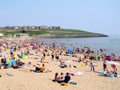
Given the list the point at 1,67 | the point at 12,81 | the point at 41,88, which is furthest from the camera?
the point at 1,67

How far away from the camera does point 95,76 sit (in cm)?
1630

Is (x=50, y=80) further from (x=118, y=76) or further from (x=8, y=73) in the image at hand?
(x=118, y=76)

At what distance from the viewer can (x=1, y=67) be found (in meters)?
17.5

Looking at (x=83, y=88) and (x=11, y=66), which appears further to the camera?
(x=11, y=66)

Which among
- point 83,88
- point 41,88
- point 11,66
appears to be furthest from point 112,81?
point 11,66

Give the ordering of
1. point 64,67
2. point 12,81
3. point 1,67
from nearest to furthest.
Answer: point 12,81 → point 1,67 → point 64,67

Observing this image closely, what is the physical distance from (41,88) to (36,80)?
1.80 m

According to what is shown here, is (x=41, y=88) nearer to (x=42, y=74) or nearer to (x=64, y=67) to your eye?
(x=42, y=74)

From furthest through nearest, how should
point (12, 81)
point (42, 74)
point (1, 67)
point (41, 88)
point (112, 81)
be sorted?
1. point (1, 67)
2. point (42, 74)
3. point (112, 81)
4. point (12, 81)
5. point (41, 88)

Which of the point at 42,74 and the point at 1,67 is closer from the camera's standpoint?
the point at 42,74

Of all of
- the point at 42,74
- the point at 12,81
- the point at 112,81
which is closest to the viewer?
the point at 12,81

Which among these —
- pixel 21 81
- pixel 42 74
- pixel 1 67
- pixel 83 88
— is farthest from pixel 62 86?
pixel 1 67

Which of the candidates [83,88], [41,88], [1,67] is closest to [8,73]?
[1,67]

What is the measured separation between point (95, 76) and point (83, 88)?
366cm
